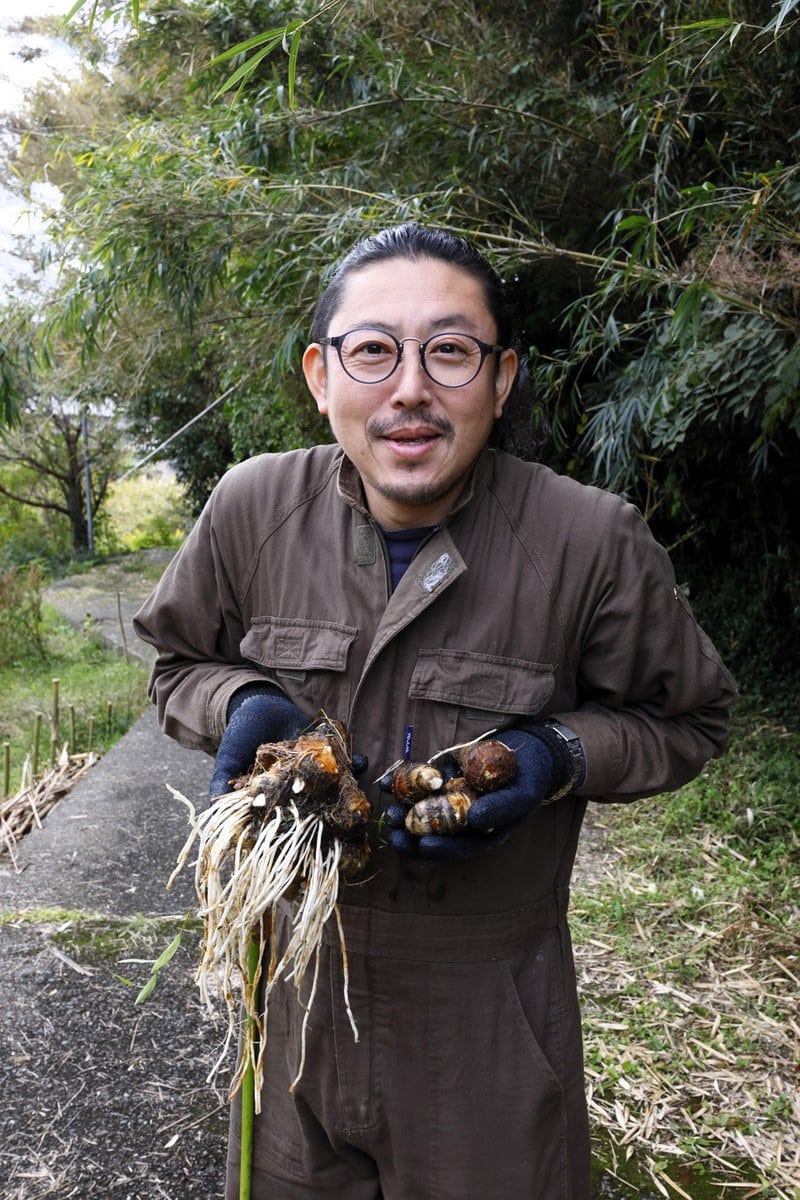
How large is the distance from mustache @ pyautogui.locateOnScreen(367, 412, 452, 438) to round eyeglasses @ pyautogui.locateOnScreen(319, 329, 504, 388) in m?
0.05

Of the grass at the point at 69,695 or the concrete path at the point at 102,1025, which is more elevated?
the concrete path at the point at 102,1025

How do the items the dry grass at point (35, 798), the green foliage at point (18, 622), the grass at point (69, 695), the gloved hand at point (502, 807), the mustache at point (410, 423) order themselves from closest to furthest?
the gloved hand at point (502, 807), the mustache at point (410, 423), the dry grass at point (35, 798), the grass at point (69, 695), the green foliage at point (18, 622)

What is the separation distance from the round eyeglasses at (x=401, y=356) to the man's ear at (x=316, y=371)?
13 cm

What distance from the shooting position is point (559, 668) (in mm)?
1548

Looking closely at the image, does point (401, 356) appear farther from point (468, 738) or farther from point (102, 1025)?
point (102, 1025)

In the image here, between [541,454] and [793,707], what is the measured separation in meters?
3.90

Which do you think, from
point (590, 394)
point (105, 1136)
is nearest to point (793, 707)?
point (590, 394)

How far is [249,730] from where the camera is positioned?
4.83ft

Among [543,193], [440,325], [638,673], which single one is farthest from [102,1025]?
[543,193]

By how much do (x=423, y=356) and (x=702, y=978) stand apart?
2.66 meters

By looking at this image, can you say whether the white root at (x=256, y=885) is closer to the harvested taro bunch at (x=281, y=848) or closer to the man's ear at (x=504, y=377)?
the harvested taro bunch at (x=281, y=848)

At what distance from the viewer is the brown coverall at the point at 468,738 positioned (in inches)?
58.8

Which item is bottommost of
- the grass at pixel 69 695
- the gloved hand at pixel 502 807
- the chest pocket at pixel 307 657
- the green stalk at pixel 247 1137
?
the grass at pixel 69 695

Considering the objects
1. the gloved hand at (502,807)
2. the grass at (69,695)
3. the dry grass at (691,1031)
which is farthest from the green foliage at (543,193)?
the grass at (69,695)
